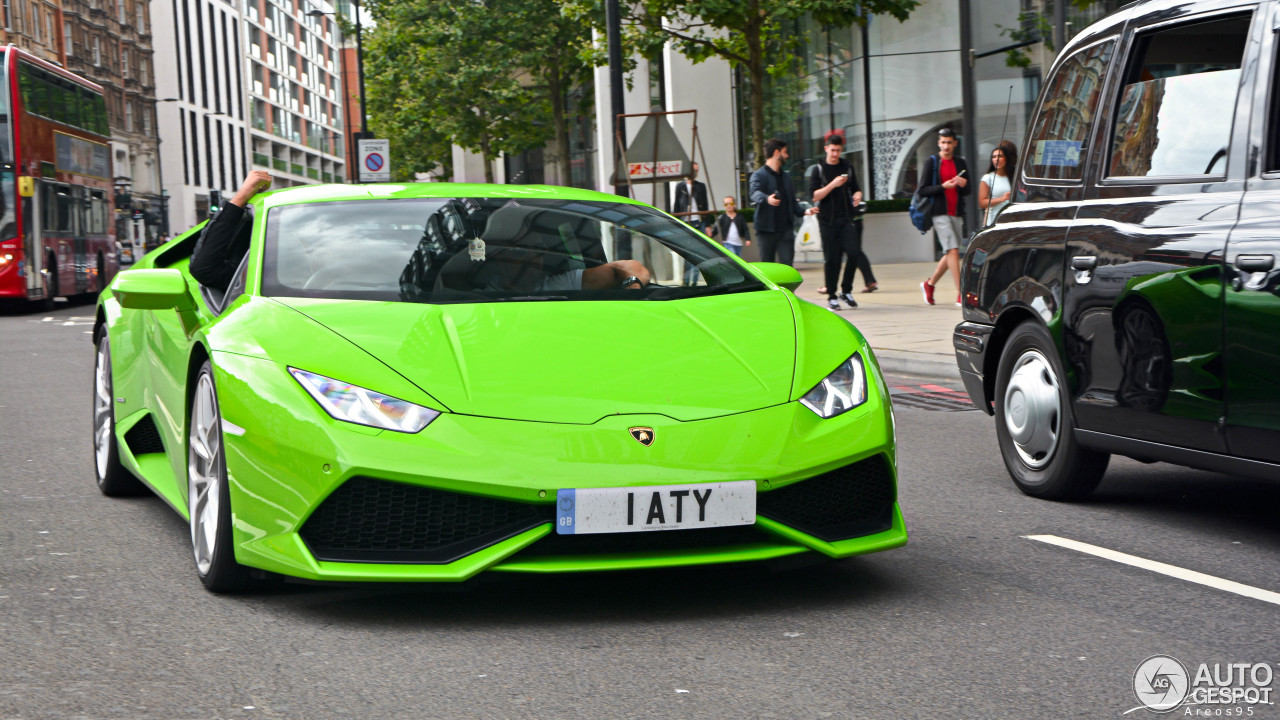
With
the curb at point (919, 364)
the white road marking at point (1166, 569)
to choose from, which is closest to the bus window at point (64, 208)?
the curb at point (919, 364)

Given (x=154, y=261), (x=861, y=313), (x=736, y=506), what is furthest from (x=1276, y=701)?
(x=861, y=313)

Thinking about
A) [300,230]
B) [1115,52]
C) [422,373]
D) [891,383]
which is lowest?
[891,383]

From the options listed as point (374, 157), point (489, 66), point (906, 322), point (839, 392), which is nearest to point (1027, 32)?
point (906, 322)

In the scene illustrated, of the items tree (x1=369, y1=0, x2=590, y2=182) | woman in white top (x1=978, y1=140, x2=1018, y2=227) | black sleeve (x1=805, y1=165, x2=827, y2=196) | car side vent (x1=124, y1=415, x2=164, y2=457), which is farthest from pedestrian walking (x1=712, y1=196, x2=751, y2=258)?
tree (x1=369, y1=0, x2=590, y2=182)

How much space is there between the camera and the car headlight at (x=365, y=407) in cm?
388

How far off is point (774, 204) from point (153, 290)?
1093 centimetres

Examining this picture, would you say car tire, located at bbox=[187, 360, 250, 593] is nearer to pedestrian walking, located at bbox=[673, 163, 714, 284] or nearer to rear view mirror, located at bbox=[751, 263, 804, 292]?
rear view mirror, located at bbox=[751, 263, 804, 292]

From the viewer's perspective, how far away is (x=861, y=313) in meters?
15.5

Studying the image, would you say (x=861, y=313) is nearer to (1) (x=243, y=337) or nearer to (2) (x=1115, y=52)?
(2) (x=1115, y=52)

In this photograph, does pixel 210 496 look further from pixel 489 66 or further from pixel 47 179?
pixel 489 66

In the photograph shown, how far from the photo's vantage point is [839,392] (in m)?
4.22

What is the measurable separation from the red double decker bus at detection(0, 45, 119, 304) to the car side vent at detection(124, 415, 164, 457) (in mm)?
18196

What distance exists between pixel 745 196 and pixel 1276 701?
30.0 meters

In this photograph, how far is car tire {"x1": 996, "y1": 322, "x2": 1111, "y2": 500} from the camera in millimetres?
5590
